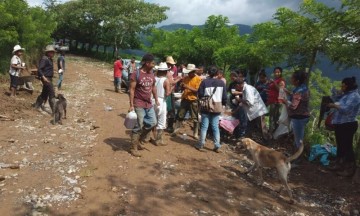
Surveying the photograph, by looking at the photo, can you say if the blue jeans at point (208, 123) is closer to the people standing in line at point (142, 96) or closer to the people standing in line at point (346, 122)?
the people standing in line at point (142, 96)

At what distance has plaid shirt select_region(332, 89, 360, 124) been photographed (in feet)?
23.8

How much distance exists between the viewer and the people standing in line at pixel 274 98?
9099 millimetres

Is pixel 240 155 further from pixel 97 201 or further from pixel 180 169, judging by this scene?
pixel 97 201

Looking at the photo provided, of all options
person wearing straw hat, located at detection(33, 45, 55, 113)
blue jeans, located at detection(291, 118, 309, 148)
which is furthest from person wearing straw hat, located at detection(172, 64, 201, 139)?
person wearing straw hat, located at detection(33, 45, 55, 113)

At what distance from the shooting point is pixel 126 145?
8.40 m

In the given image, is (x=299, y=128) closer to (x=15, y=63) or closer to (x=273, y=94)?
(x=273, y=94)

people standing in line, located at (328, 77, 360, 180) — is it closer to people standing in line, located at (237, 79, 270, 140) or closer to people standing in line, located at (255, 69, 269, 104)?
→ people standing in line, located at (237, 79, 270, 140)

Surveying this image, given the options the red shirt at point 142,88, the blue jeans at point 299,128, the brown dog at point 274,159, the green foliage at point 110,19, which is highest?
the green foliage at point 110,19

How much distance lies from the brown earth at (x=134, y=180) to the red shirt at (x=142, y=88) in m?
1.13

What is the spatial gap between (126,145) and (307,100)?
13.1ft

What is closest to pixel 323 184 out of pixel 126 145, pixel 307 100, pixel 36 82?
pixel 307 100

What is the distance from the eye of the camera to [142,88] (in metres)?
7.37

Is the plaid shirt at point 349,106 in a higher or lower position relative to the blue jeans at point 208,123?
higher

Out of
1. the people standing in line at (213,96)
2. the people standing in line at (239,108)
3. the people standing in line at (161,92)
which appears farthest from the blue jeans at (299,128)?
the people standing in line at (161,92)
